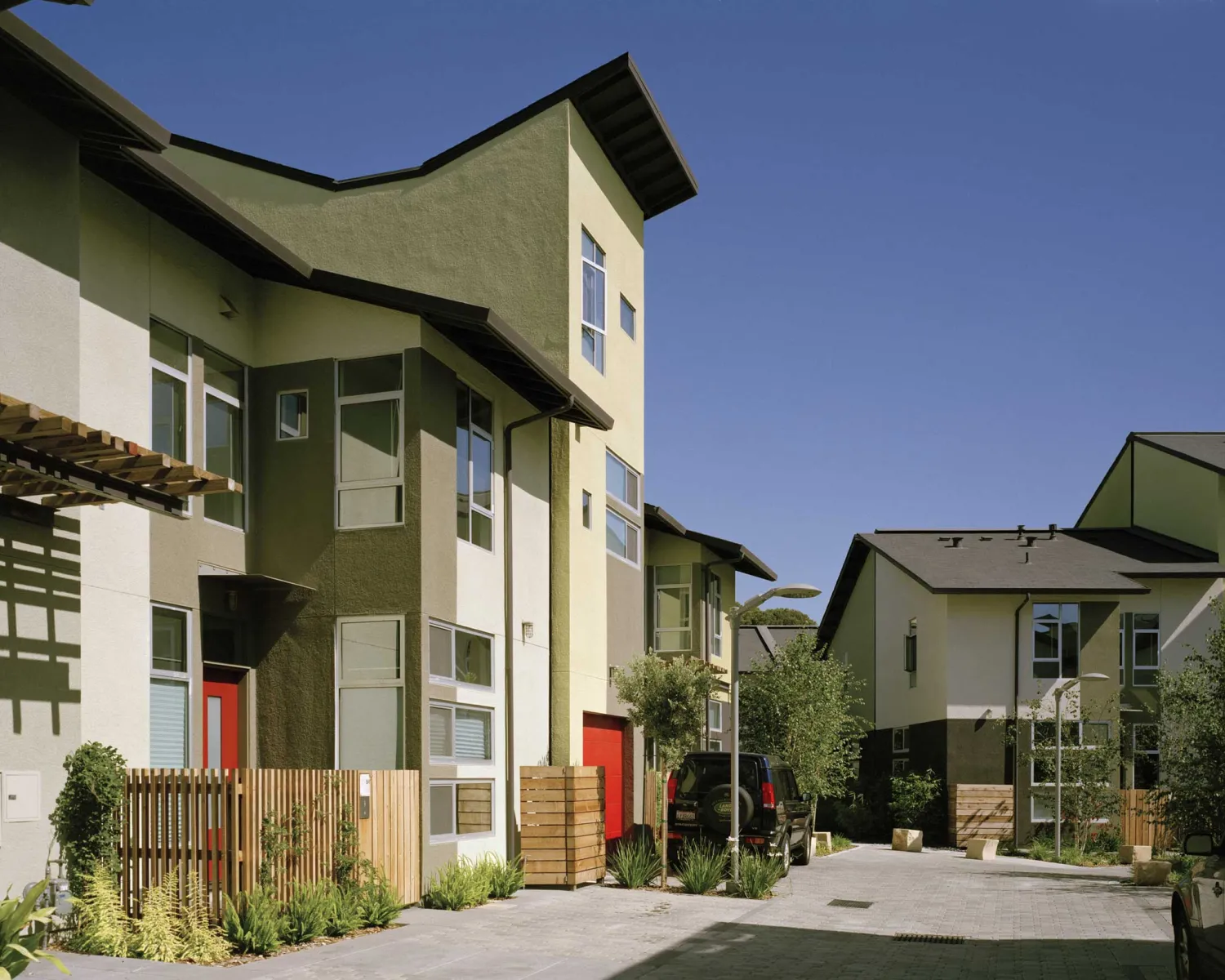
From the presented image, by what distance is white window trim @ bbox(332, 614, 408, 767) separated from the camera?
15.5 m

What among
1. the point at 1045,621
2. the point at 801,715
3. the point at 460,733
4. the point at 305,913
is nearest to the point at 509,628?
the point at 460,733

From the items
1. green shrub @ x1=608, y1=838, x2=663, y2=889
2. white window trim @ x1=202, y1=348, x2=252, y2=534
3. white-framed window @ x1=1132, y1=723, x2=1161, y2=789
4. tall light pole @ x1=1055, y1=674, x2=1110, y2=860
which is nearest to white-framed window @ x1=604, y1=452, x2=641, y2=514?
green shrub @ x1=608, y1=838, x2=663, y2=889

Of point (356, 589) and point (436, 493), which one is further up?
point (436, 493)

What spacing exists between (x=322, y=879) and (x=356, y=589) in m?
3.68

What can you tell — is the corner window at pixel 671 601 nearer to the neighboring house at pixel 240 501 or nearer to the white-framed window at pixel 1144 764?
the neighboring house at pixel 240 501

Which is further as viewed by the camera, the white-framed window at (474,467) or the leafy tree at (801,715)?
the leafy tree at (801,715)

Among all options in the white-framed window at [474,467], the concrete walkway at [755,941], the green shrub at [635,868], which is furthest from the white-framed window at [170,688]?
the green shrub at [635,868]

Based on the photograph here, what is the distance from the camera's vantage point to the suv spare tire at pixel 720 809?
2080 centimetres

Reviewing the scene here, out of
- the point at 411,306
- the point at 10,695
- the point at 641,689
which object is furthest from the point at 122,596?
the point at 641,689

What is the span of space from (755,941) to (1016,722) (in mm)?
21849

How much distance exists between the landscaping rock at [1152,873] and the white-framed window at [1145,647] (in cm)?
1394

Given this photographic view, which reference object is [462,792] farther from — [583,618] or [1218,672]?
[1218,672]

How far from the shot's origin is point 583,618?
814 inches

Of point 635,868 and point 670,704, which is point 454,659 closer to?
point 670,704
